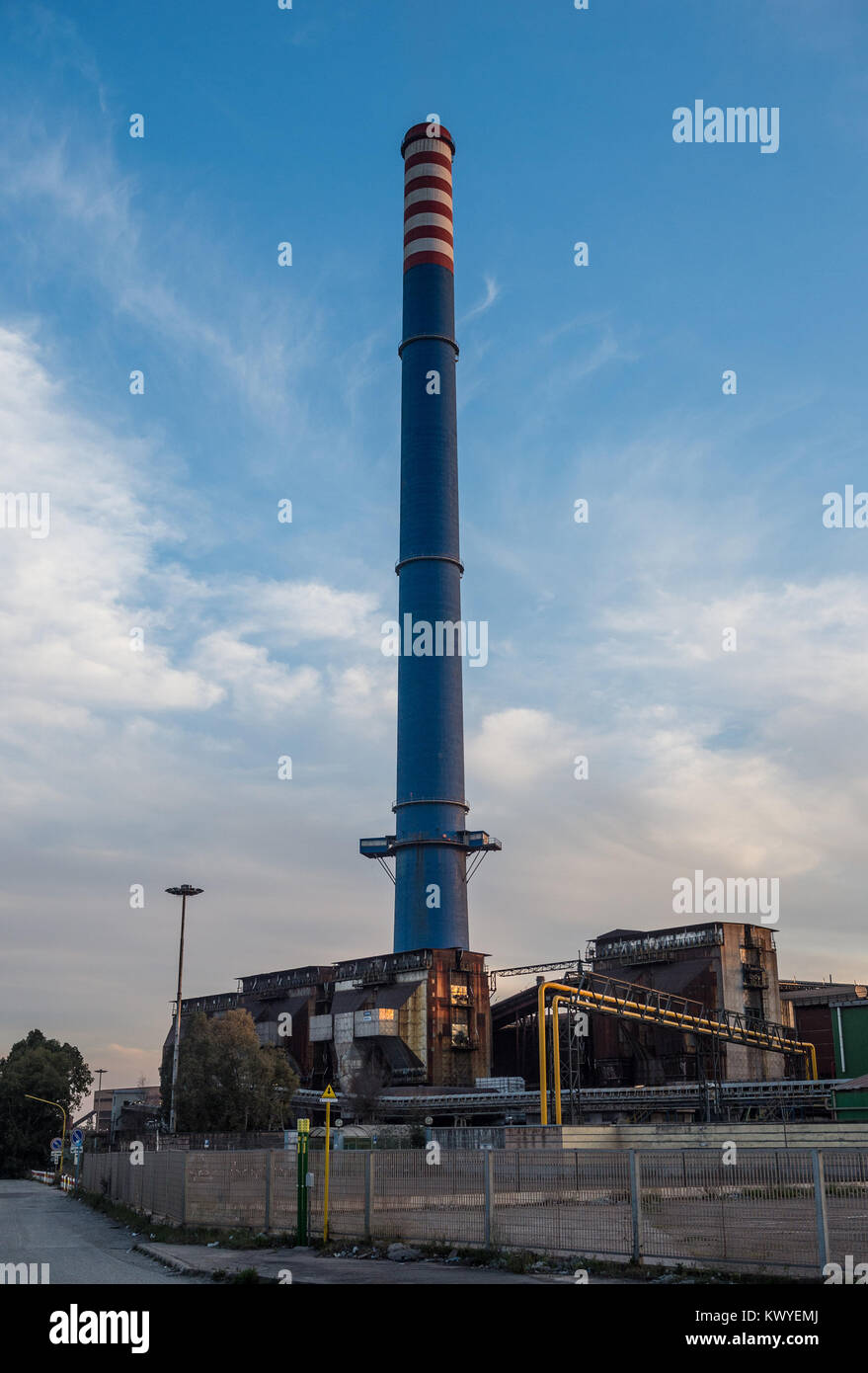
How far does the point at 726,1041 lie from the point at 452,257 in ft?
186

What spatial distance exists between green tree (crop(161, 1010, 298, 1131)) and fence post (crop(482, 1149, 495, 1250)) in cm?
3900

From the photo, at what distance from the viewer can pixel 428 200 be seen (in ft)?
275

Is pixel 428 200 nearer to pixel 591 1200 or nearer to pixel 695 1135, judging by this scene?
pixel 695 1135

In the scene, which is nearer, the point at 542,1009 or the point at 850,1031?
the point at 542,1009

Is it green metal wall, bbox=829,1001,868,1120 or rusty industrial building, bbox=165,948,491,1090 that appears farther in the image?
rusty industrial building, bbox=165,948,491,1090

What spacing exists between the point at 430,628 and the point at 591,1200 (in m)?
61.4

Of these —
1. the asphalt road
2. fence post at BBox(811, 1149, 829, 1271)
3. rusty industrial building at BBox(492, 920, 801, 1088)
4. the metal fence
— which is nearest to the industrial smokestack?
rusty industrial building at BBox(492, 920, 801, 1088)

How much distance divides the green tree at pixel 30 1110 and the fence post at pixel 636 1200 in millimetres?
77262

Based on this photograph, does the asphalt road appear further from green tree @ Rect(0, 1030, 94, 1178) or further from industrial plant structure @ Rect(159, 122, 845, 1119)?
green tree @ Rect(0, 1030, 94, 1178)

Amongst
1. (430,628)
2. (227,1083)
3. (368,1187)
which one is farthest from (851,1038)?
(368,1187)

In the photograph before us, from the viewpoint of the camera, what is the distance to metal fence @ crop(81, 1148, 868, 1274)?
47.0 feet
